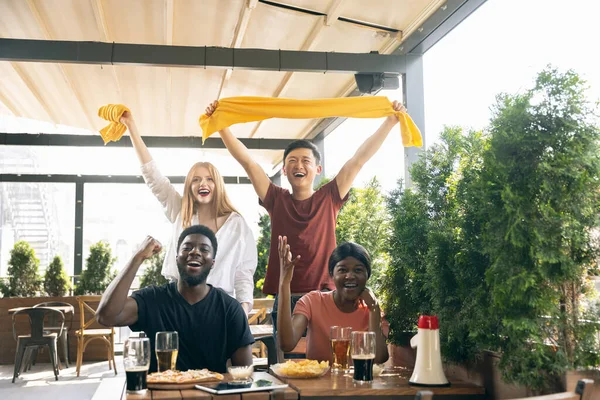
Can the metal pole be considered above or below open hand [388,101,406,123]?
above

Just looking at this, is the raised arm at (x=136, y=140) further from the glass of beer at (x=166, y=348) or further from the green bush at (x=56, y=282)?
the green bush at (x=56, y=282)

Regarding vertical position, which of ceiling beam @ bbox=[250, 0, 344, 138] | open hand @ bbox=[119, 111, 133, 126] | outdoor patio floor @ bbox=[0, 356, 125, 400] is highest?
ceiling beam @ bbox=[250, 0, 344, 138]

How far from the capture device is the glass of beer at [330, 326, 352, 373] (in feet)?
8.46

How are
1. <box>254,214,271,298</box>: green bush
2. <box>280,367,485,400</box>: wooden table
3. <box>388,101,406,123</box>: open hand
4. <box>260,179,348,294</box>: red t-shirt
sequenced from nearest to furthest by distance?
<box>280,367,485,400</box>: wooden table → <box>260,179,348,294</box>: red t-shirt → <box>388,101,406,123</box>: open hand → <box>254,214,271,298</box>: green bush

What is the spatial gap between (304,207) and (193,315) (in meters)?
1.14

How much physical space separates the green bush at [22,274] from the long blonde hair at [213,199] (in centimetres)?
800

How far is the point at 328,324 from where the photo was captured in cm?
298

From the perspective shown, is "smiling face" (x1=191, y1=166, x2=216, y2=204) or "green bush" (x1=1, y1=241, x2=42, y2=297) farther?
"green bush" (x1=1, y1=241, x2=42, y2=297)

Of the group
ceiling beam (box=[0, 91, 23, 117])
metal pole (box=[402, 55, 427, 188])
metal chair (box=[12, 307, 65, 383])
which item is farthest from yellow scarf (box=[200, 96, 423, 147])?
ceiling beam (box=[0, 91, 23, 117])

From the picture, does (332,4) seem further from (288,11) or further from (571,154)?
(571,154)

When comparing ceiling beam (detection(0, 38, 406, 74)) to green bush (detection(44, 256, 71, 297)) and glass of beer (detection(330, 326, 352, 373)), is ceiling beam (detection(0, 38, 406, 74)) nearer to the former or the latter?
glass of beer (detection(330, 326, 352, 373))

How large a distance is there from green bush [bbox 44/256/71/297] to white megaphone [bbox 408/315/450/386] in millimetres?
9412

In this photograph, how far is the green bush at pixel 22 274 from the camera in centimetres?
1072

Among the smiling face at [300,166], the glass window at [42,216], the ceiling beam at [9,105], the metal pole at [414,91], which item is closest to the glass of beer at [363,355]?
the smiling face at [300,166]
